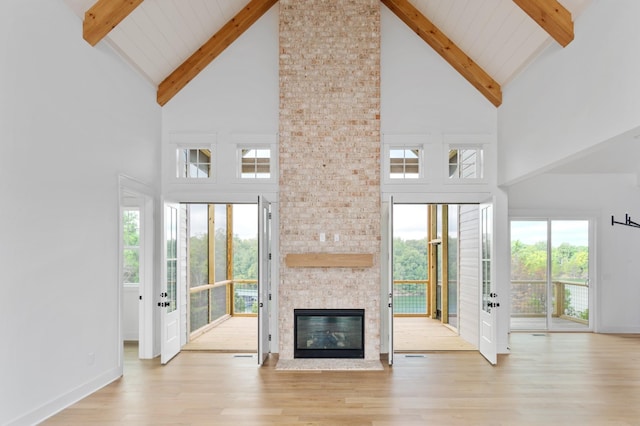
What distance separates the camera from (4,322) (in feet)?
11.7

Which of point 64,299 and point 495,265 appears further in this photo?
point 495,265

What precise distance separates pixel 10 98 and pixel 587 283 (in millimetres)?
9005

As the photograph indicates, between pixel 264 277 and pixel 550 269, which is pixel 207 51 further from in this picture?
pixel 550 269

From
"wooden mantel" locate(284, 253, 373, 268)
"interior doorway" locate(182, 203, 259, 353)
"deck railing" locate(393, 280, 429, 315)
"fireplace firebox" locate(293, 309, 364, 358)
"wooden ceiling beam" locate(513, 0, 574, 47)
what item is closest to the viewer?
"wooden ceiling beam" locate(513, 0, 574, 47)

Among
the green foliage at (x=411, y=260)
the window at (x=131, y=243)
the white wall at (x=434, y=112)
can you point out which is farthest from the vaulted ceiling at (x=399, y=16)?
the green foliage at (x=411, y=260)

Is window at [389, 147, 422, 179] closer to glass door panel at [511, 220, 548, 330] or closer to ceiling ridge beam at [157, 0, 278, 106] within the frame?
glass door panel at [511, 220, 548, 330]

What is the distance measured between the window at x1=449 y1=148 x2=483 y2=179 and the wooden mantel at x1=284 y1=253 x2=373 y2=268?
1927 mm

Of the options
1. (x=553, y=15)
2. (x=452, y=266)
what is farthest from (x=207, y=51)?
(x=452, y=266)

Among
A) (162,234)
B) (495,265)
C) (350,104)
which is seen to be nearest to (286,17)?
(350,104)

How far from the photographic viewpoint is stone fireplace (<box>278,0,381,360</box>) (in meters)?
6.50

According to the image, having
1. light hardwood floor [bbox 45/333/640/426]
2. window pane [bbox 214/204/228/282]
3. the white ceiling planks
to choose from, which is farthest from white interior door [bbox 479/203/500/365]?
window pane [bbox 214/204/228/282]

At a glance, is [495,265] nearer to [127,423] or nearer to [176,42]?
[127,423]

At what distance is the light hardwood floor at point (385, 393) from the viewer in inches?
165

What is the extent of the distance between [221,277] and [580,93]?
7.96 metres
